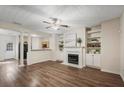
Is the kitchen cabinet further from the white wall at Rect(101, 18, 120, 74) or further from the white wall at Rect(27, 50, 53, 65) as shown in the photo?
the white wall at Rect(27, 50, 53, 65)

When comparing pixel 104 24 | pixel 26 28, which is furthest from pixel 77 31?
pixel 26 28

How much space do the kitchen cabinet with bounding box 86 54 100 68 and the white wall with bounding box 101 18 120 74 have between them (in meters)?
0.39

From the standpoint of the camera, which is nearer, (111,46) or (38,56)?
(111,46)

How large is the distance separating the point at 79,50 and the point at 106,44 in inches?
61.7

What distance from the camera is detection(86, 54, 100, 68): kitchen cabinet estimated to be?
4730 mm

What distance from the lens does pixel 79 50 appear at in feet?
17.3

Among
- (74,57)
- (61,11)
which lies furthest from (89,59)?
(61,11)

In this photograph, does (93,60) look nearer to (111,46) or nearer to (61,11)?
(111,46)

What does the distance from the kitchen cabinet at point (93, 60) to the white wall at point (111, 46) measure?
39cm

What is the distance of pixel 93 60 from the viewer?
4.93 meters

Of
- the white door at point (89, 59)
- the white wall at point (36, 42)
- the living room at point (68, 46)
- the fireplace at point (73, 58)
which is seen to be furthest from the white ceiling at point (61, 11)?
the white wall at point (36, 42)

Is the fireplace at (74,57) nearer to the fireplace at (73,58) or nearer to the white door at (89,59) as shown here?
the fireplace at (73,58)

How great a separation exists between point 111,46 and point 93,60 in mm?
1325

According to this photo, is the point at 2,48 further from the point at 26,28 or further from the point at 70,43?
the point at 70,43
